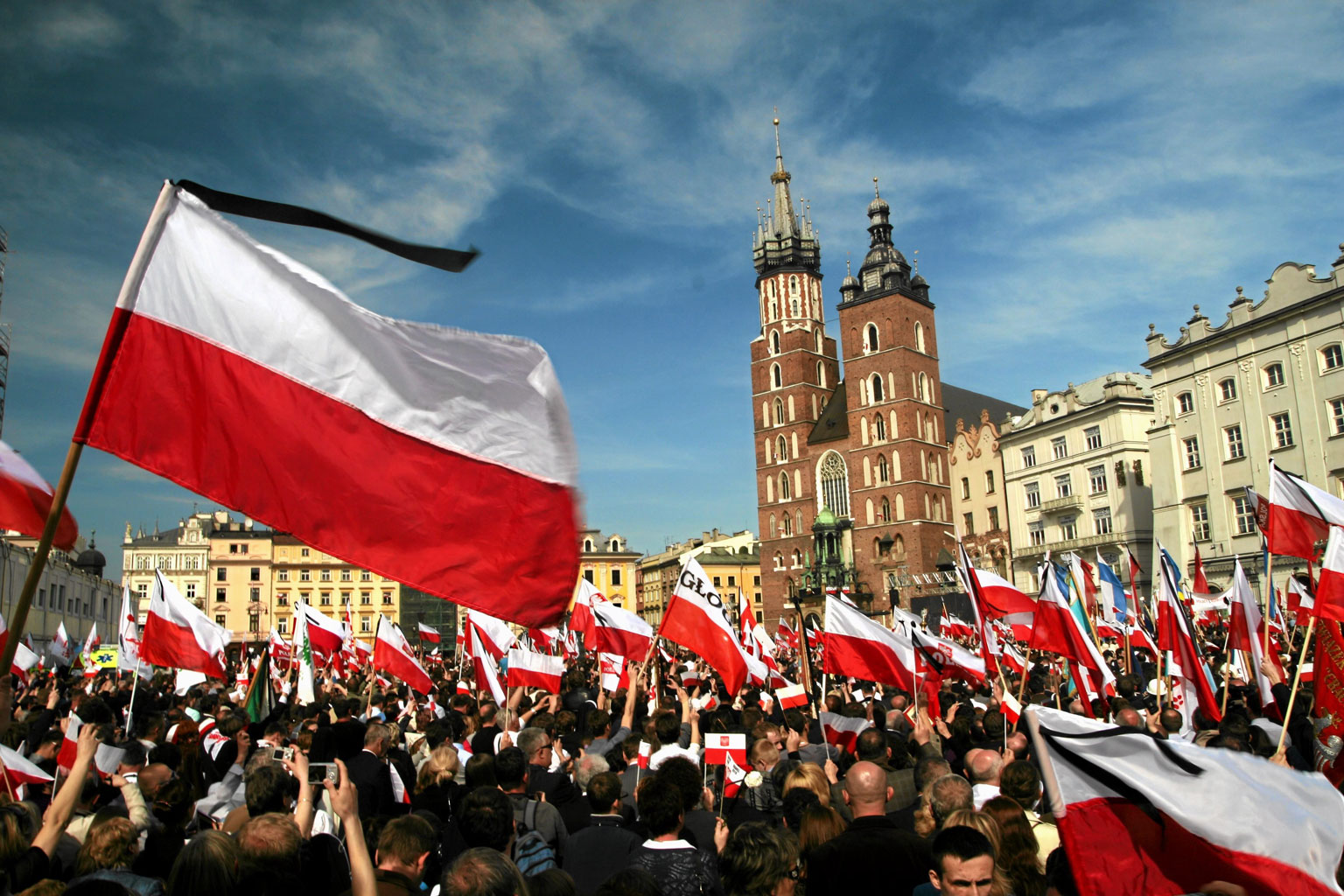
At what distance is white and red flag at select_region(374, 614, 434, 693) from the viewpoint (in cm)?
→ 1384

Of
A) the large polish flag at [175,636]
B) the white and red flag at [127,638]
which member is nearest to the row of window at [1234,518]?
the white and red flag at [127,638]

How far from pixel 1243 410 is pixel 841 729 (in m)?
43.5

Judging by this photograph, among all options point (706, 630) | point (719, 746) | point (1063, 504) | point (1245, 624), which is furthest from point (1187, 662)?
point (1063, 504)

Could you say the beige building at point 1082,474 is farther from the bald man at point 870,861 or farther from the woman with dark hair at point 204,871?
the woman with dark hair at point 204,871

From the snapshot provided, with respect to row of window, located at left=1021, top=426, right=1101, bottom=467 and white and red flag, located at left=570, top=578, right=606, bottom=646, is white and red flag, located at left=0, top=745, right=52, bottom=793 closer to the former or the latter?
white and red flag, located at left=570, top=578, right=606, bottom=646

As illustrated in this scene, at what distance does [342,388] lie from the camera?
4230mm

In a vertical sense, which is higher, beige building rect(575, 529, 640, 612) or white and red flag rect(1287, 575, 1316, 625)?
beige building rect(575, 529, 640, 612)

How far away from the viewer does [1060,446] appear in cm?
5972

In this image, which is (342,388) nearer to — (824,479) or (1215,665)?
(1215,665)

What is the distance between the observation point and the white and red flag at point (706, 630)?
1045 centimetres

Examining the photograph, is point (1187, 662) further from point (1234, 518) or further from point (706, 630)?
point (1234, 518)

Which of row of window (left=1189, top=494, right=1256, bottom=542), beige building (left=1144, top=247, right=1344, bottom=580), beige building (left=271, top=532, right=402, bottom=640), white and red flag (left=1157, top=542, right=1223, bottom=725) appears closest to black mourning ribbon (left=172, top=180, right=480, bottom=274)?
white and red flag (left=1157, top=542, right=1223, bottom=725)

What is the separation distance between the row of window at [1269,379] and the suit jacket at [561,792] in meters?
44.4

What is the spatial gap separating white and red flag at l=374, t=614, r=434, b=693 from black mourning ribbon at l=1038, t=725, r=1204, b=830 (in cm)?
1147
